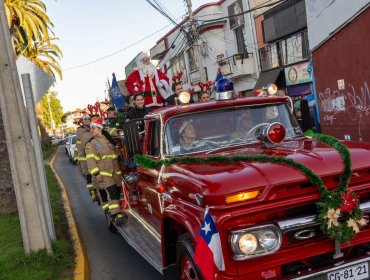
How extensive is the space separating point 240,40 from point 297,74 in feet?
22.9

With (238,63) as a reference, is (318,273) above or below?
below

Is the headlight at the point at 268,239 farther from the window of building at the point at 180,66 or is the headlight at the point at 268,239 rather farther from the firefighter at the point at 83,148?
the window of building at the point at 180,66

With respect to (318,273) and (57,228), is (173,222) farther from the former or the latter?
(57,228)

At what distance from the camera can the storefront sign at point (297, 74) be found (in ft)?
75.6

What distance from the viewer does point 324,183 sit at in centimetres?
346

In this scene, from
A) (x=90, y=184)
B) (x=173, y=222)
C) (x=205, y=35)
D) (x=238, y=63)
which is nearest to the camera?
(x=173, y=222)

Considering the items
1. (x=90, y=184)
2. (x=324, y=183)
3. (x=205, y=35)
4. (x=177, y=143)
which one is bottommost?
(x=90, y=184)


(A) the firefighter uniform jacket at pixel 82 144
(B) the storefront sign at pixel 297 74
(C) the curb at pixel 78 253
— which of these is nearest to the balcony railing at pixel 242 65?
(B) the storefront sign at pixel 297 74

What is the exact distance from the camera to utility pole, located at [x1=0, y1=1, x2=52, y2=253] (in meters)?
5.81

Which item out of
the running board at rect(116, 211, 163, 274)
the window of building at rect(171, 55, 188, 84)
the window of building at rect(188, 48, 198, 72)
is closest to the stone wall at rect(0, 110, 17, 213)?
the running board at rect(116, 211, 163, 274)

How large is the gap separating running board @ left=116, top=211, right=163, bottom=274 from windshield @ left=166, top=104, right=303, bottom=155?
3.59ft

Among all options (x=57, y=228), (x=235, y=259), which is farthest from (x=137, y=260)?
(x=235, y=259)

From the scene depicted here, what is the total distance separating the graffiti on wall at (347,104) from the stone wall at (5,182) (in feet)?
31.8

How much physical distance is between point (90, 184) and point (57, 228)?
5.19ft
